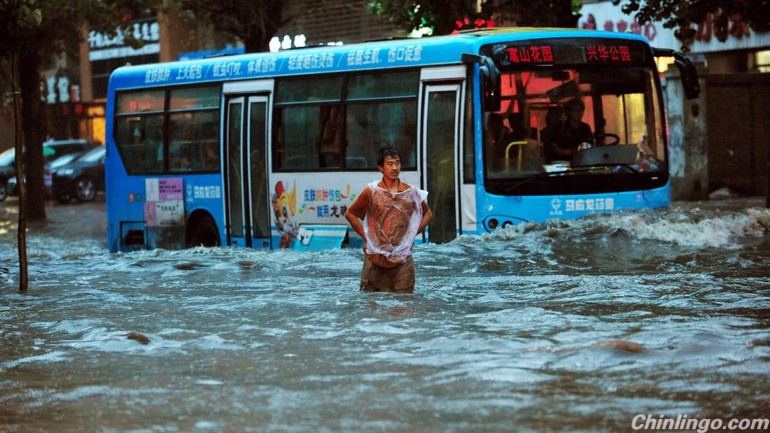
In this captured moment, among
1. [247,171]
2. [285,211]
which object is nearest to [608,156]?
[285,211]

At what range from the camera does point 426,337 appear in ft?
32.0

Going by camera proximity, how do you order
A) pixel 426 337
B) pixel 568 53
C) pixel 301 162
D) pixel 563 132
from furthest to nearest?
pixel 301 162, pixel 568 53, pixel 563 132, pixel 426 337

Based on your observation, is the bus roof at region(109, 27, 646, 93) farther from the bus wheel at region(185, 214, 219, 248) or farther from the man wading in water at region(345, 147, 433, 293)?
the man wading in water at region(345, 147, 433, 293)

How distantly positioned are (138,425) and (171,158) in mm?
12395

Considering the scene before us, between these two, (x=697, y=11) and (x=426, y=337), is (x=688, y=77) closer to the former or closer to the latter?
(x=697, y=11)

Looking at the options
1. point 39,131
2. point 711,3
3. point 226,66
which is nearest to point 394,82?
point 226,66

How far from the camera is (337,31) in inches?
1384

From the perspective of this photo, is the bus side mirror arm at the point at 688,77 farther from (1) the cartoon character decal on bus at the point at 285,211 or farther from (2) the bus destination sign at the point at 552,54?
(1) the cartoon character decal on bus at the point at 285,211

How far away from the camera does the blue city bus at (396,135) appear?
48.2 ft

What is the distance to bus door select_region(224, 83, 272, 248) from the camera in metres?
17.8

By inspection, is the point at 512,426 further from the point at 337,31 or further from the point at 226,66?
the point at 337,31

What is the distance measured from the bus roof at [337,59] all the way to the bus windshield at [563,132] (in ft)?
1.53

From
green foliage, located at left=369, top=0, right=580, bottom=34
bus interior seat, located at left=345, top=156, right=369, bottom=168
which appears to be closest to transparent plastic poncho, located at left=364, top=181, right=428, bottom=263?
bus interior seat, located at left=345, top=156, right=369, bottom=168

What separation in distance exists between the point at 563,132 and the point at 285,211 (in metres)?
4.20
